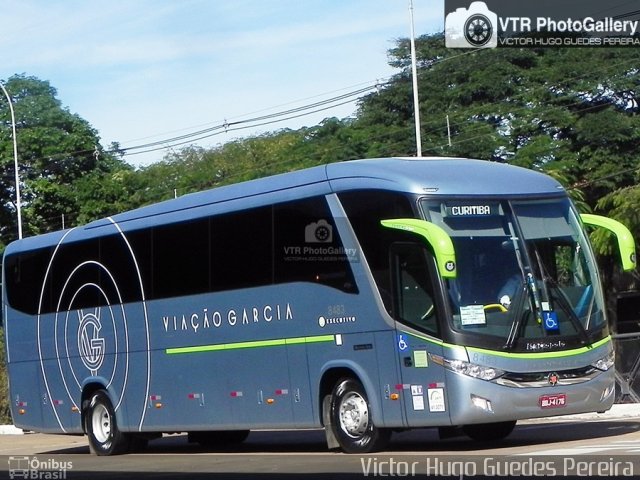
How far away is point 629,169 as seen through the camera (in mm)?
42125

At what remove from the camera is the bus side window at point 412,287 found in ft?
51.5

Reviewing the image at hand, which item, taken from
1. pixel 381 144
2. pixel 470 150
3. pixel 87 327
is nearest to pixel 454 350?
pixel 87 327

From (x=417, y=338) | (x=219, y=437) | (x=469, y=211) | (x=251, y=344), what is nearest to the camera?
(x=417, y=338)

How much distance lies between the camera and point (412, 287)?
15.9 m

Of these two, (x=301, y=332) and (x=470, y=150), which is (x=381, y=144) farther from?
(x=301, y=332)

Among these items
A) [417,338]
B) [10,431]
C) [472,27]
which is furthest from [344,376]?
[472,27]

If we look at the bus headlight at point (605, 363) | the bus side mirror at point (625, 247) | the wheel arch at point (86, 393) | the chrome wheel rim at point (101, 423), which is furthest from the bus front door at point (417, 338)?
the wheel arch at point (86, 393)

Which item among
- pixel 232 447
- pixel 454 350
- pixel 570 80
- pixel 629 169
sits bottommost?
pixel 232 447

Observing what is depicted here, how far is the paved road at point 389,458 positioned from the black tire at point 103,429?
1.21ft

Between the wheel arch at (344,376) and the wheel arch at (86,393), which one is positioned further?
the wheel arch at (86,393)

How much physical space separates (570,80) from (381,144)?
7814 millimetres

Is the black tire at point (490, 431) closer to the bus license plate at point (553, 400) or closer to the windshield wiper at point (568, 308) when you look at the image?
the bus license plate at point (553, 400)

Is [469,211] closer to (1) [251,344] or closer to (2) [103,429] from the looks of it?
(1) [251,344]

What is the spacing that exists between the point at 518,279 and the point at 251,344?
15.2 ft
